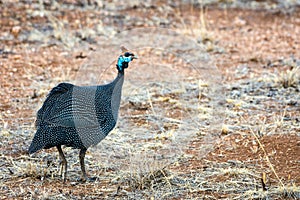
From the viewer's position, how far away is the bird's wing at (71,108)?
13.8ft

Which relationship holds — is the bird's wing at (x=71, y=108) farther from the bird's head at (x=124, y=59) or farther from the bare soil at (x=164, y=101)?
the bare soil at (x=164, y=101)

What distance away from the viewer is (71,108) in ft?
13.9

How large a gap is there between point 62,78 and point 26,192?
9.89 feet

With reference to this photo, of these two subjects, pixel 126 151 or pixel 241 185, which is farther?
pixel 126 151

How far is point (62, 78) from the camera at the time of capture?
7.00m

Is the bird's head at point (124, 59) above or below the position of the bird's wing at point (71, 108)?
above

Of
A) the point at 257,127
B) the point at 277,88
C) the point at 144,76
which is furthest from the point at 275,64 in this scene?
the point at 257,127

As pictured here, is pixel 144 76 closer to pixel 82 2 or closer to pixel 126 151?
pixel 126 151

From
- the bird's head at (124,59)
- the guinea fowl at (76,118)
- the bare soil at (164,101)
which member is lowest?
the bare soil at (164,101)

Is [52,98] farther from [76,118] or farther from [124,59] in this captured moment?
[124,59]

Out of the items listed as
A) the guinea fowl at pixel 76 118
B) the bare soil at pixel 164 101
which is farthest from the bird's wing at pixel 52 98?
the bare soil at pixel 164 101

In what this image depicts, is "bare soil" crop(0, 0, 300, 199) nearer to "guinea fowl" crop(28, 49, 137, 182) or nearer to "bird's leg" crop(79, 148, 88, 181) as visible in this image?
"bird's leg" crop(79, 148, 88, 181)

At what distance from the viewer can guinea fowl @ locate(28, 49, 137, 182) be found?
4191 millimetres

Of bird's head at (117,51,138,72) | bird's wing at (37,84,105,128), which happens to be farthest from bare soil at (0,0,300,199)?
bird's head at (117,51,138,72)
